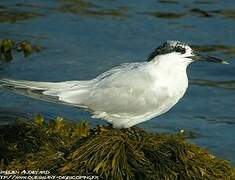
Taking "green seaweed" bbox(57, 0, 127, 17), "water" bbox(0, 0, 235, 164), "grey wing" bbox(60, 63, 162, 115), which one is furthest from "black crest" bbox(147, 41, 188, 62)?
"green seaweed" bbox(57, 0, 127, 17)

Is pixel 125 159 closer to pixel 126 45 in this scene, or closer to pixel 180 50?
pixel 180 50

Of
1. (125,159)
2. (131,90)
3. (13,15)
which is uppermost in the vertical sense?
(131,90)

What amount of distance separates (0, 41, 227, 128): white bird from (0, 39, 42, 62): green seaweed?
623 cm

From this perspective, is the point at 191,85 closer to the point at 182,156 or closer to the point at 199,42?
the point at 199,42

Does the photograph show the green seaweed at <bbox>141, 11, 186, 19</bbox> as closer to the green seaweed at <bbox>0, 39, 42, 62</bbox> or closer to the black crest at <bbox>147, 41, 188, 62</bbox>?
the green seaweed at <bbox>0, 39, 42, 62</bbox>

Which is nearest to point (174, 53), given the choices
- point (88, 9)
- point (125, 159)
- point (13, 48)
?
point (125, 159)

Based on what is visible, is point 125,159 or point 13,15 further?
point 13,15

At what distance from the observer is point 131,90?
27.1 feet

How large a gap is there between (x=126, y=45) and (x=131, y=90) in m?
6.96

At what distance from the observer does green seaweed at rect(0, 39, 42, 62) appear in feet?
47.2

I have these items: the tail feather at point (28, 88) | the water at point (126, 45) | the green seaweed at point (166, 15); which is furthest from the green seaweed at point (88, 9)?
the tail feather at point (28, 88)

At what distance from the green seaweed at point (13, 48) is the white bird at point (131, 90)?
6.23m

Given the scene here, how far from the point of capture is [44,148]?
7535mm

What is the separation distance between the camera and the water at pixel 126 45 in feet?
39.5
